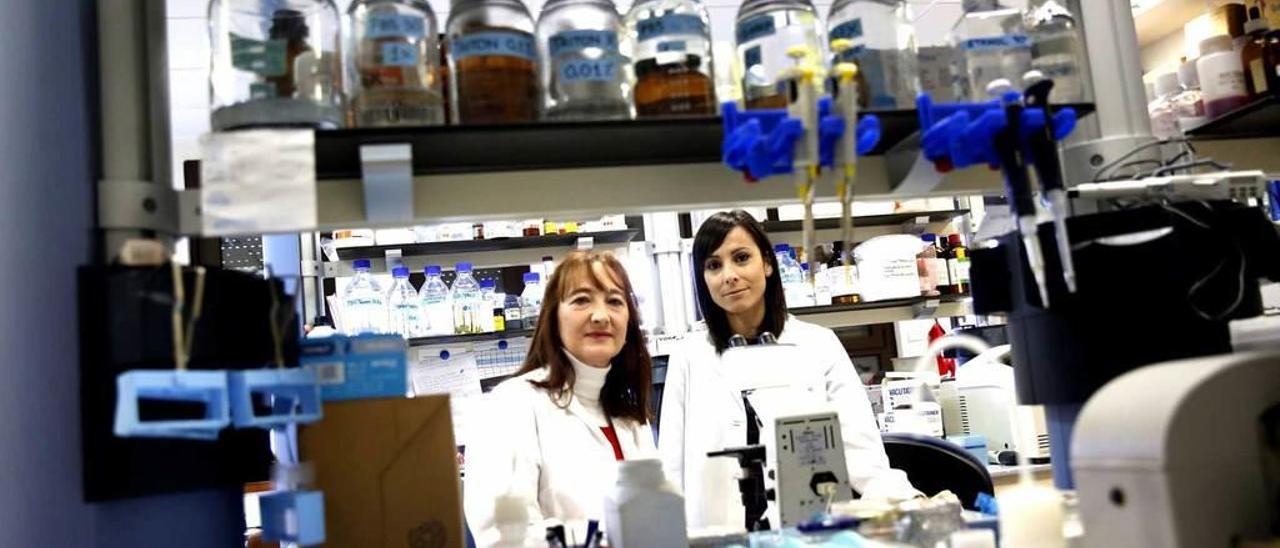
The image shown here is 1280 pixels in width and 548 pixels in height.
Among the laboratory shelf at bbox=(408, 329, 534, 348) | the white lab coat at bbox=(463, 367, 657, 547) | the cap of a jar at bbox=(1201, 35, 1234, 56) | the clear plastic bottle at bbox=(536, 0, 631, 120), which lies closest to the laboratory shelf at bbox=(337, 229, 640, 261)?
the laboratory shelf at bbox=(408, 329, 534, 348)

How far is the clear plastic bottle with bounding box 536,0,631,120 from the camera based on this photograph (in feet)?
3.70

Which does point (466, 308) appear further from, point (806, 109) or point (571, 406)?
point (806, 109)

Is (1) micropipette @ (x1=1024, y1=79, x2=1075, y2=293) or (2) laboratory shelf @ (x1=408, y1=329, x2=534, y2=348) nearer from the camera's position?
(1) micropipette @ (x1=1024, y1=79, x2=1075, y2=293)

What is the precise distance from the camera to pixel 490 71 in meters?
1.12

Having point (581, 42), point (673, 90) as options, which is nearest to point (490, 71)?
point (581, 42)

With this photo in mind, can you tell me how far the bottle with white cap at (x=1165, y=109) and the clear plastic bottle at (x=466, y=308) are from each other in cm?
284

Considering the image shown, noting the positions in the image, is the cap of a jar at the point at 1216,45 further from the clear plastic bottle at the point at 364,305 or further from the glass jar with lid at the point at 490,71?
the clear plastic bottle at the point at 364,305

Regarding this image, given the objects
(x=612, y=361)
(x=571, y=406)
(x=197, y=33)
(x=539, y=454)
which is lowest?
(x=539, y=454)

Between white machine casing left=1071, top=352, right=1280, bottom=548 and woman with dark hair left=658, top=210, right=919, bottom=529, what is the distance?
4.01 feet

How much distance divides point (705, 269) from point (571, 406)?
64 cm

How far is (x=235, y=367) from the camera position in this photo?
3.56 ft

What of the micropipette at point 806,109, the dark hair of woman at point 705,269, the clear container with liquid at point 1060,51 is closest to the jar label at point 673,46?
the micropipette at point 806,109

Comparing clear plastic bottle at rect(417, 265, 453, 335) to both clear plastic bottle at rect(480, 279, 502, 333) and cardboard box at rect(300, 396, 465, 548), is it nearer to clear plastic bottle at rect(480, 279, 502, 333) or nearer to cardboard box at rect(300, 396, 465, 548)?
clear plastic bottle at rect(480, 279, 502, 333)

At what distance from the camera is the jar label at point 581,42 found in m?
1.13
